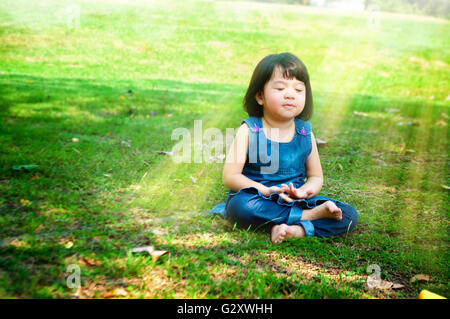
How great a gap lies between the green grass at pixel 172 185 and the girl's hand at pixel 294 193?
287 mm

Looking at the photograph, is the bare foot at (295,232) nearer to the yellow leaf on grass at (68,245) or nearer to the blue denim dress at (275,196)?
the blue denim dress at (275,196)

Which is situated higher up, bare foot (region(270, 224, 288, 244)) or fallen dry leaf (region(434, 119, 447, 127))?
fallen dry leaf (region(434, 119, 447, 127))

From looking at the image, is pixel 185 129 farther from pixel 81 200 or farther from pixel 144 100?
pixel 81 200

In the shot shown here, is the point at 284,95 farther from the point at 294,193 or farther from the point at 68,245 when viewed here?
the point at 68,245

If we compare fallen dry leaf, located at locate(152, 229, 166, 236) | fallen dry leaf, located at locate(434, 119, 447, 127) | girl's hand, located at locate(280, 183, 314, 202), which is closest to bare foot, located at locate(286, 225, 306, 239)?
girl's hand, located at locate(280, 183, 314, 202)

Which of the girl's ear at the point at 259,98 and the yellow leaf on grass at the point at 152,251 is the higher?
the girl's ear at the point at 259,98

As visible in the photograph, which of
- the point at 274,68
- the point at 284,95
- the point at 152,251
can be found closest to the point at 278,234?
the point at 152,251

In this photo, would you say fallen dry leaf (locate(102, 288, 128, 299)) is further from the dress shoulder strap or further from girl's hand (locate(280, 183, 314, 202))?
the dress shoulder strap

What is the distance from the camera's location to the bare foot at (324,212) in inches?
81.7

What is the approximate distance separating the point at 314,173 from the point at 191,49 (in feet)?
29.1

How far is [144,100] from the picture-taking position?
19.9 feet

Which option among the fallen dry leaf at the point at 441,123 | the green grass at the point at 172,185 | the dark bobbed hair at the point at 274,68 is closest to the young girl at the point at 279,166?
the dark bobbed hair at the point at 274,68

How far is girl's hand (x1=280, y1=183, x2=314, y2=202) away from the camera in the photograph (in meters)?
2.18
